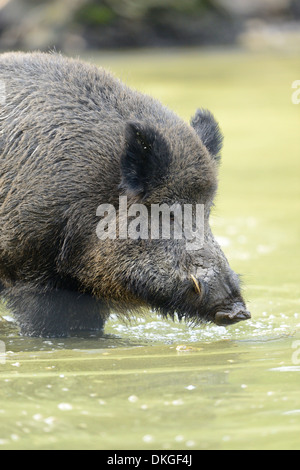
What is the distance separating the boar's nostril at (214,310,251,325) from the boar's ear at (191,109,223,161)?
1589mm

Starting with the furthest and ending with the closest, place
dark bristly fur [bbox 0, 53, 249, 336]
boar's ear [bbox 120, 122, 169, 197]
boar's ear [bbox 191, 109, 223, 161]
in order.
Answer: boar's ear [bbox 191, 109, 223, 161] < dark bristly fur [bbox 0, 53, 249, 336] < boar's ear [bbox 120, 122, 169, 197]

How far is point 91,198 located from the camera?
6.11 metres

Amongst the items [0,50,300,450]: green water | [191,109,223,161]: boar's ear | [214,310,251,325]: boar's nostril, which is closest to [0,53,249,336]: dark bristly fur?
[214,310,251,325]: boar's nostril

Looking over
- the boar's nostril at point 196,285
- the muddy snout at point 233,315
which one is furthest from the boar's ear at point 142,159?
the muddy snout at point 233,315

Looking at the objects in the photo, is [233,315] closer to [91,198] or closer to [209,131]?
[91,198]

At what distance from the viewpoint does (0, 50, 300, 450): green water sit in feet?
13.4

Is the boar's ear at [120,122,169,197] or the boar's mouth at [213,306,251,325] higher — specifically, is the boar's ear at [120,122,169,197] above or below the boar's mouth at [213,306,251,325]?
above

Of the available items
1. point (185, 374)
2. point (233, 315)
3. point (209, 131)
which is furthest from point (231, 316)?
point (209, 131)

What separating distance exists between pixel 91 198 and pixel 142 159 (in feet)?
1.66

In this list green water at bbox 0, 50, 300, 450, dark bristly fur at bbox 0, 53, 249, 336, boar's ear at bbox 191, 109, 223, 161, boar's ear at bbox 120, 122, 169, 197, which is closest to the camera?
green water at bbox 0, 50, 300, 450

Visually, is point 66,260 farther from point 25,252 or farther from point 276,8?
point 276,8

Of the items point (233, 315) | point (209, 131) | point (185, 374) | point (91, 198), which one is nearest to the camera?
point (185, 374)

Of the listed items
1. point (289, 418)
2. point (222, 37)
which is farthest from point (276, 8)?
point (289, 418)

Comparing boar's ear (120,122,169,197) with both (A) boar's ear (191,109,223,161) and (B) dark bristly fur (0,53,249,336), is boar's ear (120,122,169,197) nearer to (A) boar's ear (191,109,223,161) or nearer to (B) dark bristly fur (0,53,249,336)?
(B) dark bristly fur (0,53,249,336)
